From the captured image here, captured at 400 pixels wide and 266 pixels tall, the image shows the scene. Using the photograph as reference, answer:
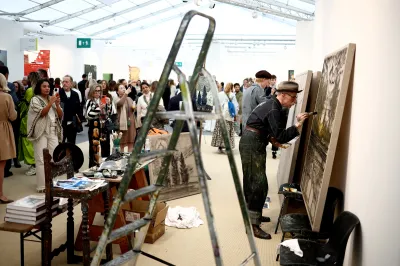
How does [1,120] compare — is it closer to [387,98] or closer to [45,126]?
[45,126]

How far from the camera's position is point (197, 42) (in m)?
21.2

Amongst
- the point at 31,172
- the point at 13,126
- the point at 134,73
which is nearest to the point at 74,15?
the point at 134,73

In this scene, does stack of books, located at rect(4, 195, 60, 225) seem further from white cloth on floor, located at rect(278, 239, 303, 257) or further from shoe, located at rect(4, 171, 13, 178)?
shoe, located at rect(4, 171, 13, 178)

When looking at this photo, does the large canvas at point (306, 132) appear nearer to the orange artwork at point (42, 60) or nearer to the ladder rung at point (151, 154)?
the ladder rung at point (151, 154)

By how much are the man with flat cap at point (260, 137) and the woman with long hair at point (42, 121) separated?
2.73 meters

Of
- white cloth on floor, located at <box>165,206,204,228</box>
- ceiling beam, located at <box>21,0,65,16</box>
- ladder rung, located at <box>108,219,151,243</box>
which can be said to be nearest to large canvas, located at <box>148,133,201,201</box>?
white cloth on floor, located at <box>165,206,204,228</box>

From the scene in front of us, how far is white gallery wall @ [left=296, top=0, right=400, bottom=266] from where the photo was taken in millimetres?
2000

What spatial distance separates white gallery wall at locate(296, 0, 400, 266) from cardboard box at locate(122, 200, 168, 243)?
1.79 meters

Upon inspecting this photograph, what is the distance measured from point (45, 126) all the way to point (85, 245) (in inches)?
108

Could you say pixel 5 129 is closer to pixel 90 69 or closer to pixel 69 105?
pixel 69 105

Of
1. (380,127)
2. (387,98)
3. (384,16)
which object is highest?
(384,16)

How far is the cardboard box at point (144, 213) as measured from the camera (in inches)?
155

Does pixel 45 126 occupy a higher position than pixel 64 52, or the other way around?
pixel 64 52

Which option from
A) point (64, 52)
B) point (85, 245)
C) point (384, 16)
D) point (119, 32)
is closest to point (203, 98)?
point (85, 245)
